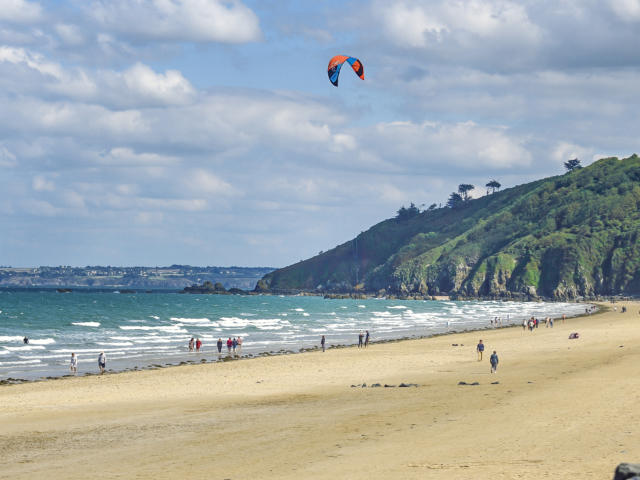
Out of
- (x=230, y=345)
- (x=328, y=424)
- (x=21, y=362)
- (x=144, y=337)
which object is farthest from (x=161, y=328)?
(x=328, y=424)

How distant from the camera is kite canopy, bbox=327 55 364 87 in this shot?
3650 cm

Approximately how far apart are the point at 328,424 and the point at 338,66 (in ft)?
73.1

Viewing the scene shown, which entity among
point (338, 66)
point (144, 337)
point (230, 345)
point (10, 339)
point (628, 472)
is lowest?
point (144, 337)

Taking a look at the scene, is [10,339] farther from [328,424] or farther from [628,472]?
[628,472]

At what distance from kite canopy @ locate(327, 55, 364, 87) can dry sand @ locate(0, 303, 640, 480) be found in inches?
546

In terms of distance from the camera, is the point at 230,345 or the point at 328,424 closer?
the point at 328,424

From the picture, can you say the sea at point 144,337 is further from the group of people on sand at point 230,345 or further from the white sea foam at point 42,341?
the group of people on sand at point 230,345

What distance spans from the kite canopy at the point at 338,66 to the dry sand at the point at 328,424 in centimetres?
1387

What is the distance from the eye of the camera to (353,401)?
2459cm

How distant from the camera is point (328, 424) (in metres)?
19.8

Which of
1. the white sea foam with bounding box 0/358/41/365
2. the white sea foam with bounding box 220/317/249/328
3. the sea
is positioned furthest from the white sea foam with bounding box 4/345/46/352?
the white sea foam with bounding box 220/317/249/328

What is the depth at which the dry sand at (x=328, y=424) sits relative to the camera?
1480 cm

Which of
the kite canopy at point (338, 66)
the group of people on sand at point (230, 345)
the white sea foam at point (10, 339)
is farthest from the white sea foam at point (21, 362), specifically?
the kite canopy at point (338, 66)

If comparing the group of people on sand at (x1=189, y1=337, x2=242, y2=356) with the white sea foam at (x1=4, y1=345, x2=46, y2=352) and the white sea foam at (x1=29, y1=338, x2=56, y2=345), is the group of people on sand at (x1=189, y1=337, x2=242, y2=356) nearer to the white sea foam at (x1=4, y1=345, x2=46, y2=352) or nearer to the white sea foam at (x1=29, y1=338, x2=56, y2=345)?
the white sea foam at (x1=4, y1=345, x2=46, y2=352)
